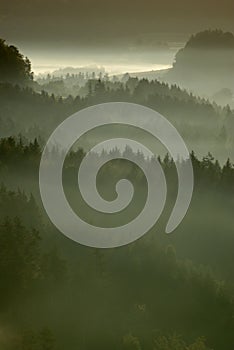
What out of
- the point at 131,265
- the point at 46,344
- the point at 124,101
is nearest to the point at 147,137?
the point at 124,101

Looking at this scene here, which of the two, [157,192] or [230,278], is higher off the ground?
[157,192]

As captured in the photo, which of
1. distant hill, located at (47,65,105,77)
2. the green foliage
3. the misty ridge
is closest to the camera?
the misty ridge

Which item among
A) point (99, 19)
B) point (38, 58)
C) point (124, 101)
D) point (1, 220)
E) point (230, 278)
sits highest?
point (99, 19)

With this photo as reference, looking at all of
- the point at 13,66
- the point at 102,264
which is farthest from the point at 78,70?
the point at 102,264

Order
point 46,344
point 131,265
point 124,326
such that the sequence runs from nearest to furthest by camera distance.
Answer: point 46,344 < point 124,326 < point 131,265

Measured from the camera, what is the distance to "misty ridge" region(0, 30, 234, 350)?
2466 inches

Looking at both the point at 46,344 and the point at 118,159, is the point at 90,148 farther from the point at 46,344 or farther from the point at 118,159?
the point at 46,344

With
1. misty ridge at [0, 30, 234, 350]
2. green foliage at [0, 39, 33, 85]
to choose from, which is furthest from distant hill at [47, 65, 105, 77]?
misty ridge at [0, 30, 234, 350]

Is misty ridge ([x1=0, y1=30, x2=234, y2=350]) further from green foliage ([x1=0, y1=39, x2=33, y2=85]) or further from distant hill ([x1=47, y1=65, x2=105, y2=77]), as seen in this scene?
distant hill ([x1=47, y1=65, x2=105, y2=77])

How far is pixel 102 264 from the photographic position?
235 ft

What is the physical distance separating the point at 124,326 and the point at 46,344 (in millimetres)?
11684

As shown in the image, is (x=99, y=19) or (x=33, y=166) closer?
(x=33, y=166)

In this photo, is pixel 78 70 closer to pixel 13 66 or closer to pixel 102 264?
pixel 13 66

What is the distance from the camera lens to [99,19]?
451 ft
